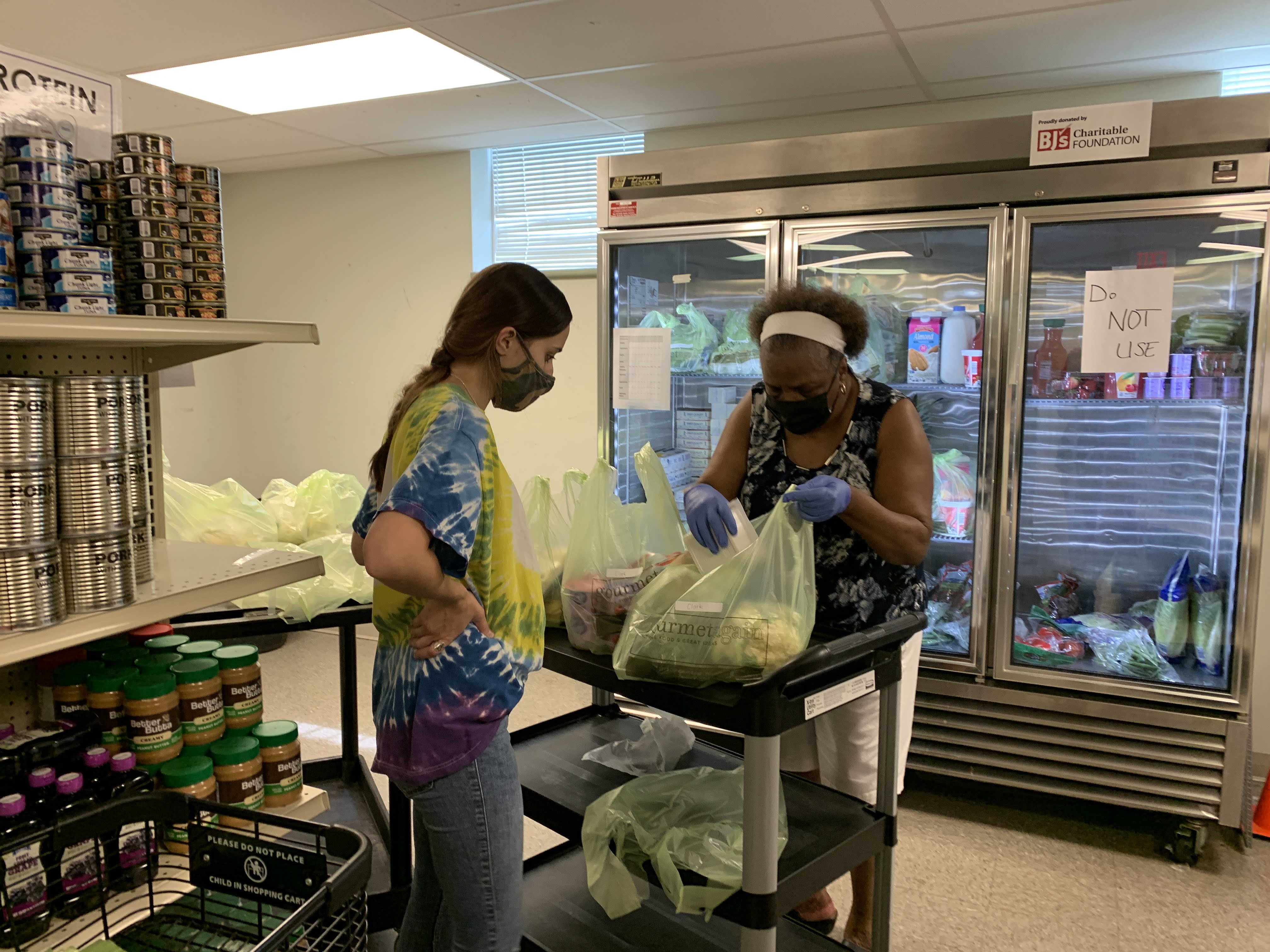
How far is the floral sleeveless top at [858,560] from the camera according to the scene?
212cm

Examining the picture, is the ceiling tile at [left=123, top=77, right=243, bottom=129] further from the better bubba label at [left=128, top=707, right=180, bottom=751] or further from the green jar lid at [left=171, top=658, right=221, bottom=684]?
the better bubba label at [left=128, top=707, right=180, bottom=751]

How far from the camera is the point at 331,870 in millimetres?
1340

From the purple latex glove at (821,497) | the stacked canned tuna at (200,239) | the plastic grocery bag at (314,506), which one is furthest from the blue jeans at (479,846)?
the plastic grocery bag at (314,506)

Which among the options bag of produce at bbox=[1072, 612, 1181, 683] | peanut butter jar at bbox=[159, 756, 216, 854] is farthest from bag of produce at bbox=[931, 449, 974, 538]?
peanut butter jar at bbox=[159, 756, 216, 854]

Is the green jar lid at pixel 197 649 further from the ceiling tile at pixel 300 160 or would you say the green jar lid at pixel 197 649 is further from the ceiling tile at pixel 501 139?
the ceiling tile at pixel 300 160

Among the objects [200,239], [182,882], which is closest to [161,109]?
[200,239]

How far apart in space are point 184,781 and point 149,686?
19cm

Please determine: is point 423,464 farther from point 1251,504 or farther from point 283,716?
point 283,716

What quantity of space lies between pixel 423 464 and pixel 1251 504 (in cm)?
256

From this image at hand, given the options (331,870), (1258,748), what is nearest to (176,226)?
(331,870)

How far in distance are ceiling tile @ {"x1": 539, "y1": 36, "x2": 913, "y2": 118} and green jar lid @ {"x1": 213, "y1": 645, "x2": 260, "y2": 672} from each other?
266 centimetres

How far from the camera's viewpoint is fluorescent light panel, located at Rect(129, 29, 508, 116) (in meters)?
3.33

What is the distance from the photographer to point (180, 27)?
312cm

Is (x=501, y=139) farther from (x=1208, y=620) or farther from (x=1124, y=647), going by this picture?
(x=1208, y=620)
